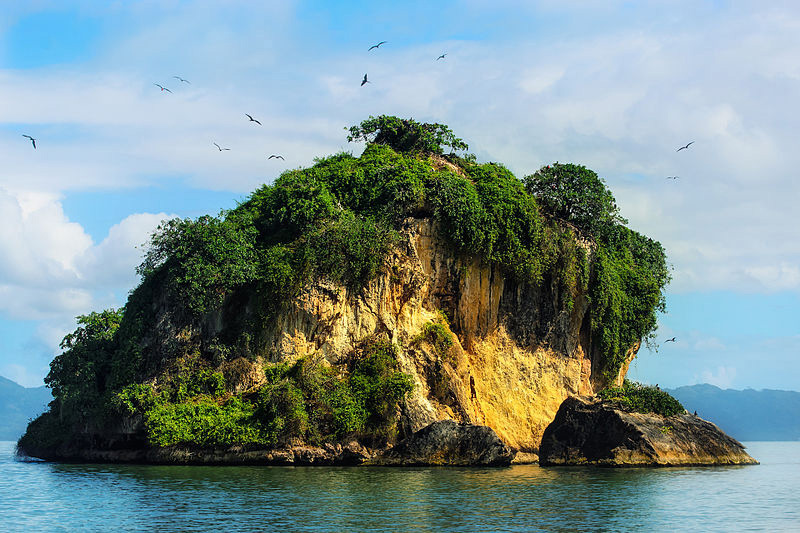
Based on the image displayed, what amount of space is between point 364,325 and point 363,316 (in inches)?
15.7

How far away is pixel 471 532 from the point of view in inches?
691

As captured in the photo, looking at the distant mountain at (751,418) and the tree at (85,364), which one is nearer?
the tree at (85,364)

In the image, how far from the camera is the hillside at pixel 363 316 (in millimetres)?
32812

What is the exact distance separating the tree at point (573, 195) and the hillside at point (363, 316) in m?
0.09

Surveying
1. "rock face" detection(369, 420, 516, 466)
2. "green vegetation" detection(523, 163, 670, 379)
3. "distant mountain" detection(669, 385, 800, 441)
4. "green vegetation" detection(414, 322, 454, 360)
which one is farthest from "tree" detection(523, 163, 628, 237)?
"distant mountain" detection(669, 385, 800, 441)

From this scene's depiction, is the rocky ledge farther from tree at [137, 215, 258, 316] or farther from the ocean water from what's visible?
tree at [137, 215, 258, 316]

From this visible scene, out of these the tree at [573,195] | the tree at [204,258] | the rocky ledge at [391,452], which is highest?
the tree at [573,195]

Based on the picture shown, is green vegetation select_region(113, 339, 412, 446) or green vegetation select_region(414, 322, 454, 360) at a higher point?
green vegetation select_region(414, 322, 454, 360)

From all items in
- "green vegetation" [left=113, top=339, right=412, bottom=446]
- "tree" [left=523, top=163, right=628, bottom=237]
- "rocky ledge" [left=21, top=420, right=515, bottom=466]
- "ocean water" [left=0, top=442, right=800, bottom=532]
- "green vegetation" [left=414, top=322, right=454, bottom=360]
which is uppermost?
"tree" [left=523, top=163, right=628, bottom=237]

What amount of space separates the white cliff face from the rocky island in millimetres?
79

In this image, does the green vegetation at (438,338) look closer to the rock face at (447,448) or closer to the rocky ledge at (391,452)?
the rock face at (447,448)

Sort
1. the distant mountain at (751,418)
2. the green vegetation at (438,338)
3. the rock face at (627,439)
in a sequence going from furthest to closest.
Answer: the distant mountain at (751,418), the green vegetation at (438,338), the rock face at (627,439)

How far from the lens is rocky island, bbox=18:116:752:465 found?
3216 cm

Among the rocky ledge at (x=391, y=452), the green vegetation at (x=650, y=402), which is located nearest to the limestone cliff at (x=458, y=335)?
the rocky ledge at (x=391, y=452)
